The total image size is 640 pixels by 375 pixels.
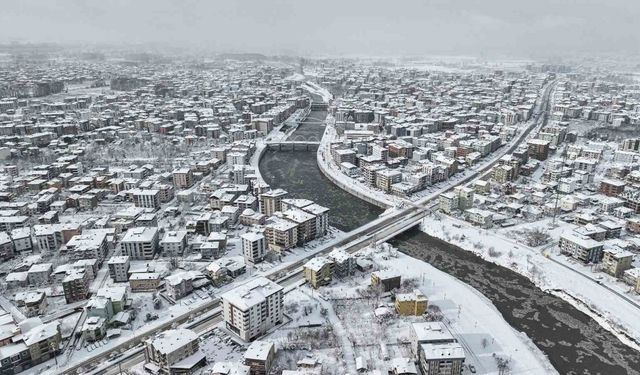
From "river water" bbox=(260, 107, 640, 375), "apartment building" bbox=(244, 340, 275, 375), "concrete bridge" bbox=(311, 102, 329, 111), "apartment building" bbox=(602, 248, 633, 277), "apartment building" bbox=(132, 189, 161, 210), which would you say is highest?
"concrete bridge" bbox=(311, 102, 329, 111)

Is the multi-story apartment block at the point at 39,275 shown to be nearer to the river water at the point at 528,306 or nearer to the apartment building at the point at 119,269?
the apartment building at the point at 119,269

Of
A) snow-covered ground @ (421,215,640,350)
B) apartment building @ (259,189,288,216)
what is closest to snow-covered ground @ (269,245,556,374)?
snow-covered ground @ (421,215,640,350)

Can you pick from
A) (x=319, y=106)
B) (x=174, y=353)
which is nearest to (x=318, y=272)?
(x=174, y=353)

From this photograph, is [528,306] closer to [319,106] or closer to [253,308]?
[253,308]

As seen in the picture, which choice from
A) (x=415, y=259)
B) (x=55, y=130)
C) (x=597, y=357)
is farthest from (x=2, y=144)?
(x=597, y=357)

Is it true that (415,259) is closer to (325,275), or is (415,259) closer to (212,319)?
(325,275)

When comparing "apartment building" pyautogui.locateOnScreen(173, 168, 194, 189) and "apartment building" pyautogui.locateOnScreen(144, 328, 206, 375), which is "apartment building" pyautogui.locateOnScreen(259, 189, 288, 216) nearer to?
"apartment building" pyautogui.locateOnScreen(173, 168, 194, 189)

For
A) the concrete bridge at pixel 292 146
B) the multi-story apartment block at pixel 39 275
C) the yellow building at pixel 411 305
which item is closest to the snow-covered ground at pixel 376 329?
the yellow building at pixel 411 305
